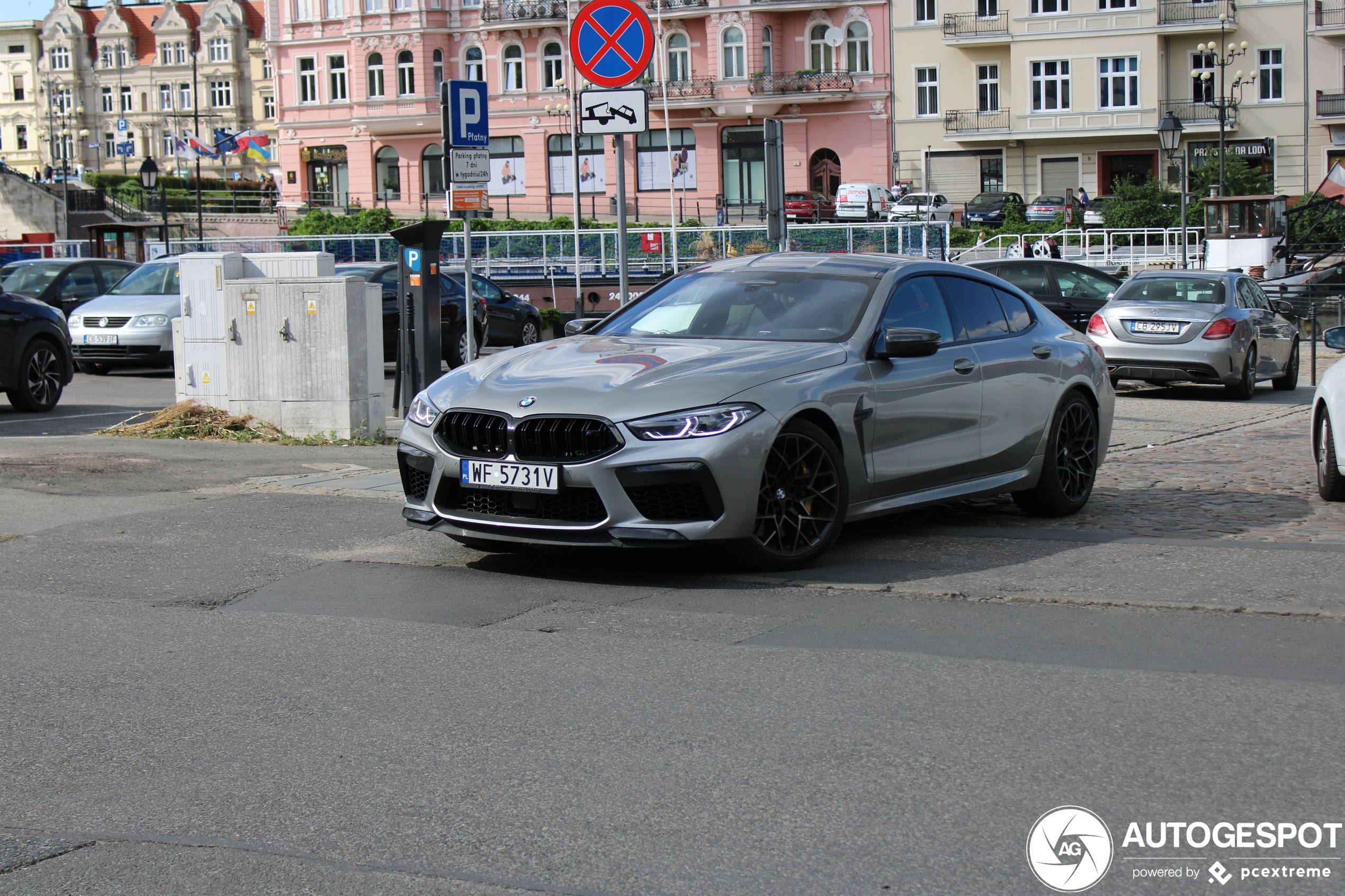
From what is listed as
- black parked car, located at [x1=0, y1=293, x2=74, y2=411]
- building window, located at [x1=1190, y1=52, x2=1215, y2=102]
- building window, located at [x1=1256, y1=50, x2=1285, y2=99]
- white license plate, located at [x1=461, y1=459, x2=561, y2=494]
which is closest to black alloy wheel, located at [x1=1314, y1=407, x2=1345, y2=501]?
white license plate, located at [x1=461, y1=459, x2=561, y2=494]

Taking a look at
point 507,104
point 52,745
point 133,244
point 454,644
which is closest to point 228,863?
point 52,745

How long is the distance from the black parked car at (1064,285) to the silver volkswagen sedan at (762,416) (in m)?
12.5

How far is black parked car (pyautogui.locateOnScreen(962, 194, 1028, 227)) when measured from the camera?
55.6 m

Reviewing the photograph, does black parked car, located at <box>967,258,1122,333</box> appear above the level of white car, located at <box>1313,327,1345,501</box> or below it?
above

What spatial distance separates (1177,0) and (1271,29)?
3.92m

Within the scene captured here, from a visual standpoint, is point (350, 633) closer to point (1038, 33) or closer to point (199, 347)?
point (199, 347)

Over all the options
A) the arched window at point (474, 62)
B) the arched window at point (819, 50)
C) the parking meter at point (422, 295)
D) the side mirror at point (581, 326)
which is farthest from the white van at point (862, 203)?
the side mirror at point (581, 326)

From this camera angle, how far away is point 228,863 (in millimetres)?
3818

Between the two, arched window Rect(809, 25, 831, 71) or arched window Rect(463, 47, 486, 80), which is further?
arched window Rect(463, 47, 486, 80)

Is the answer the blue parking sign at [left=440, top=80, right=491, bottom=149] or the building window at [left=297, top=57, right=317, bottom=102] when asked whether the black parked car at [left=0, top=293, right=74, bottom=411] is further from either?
the building window at [left=297, top=57, right=317, bottom=102]

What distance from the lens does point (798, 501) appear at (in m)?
7.34

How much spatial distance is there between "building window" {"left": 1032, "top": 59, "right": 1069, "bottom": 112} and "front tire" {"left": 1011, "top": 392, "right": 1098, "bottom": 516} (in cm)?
5810

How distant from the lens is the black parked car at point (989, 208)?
55625 mm

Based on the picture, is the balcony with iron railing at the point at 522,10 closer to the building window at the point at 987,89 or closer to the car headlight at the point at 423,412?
the building window at the point at 987,89
